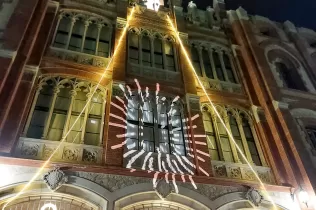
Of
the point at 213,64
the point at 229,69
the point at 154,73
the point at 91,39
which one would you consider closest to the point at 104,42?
the point at 91,39

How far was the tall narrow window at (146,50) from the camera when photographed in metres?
13.5

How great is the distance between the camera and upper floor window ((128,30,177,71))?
1345 cm

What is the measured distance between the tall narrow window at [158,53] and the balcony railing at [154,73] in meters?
0.48

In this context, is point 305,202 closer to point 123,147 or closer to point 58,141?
point 123,147

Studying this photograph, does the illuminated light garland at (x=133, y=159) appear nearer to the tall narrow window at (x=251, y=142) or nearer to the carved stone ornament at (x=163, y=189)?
the carved stone ornament at (x=163, y=189)

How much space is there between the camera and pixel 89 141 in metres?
9.83

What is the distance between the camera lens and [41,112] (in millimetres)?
10078

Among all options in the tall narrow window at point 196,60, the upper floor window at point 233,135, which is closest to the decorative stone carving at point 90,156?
the upper floor window at point 233,135

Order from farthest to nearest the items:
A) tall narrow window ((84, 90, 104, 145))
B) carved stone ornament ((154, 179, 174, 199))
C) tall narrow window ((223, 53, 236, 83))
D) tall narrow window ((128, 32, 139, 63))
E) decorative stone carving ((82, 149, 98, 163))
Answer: tall narrow window ((223, 53, 236, 83)) < tall narrow window ((128, 32, 139, 63)) < tall narrow window ((84, 90, 104, 145)) < decorative stone carving ((82, 149, 98, 163)) < carved stone ornament ((154, 179, 174, 199))

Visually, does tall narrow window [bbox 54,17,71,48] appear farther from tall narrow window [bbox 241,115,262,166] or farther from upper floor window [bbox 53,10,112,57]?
tall narrow window [bbox 241,115,262,166]

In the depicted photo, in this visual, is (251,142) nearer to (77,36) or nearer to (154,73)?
(154,73)

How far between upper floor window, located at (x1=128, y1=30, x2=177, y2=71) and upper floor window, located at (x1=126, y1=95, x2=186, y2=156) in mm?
2157

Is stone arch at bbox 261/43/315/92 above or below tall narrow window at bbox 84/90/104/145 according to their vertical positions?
above

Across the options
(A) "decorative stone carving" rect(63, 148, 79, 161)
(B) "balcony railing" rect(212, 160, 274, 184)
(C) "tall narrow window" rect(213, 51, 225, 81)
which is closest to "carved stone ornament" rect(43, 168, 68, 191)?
(A) "decorative stone carving" rect(63, 148, 79, 161)
